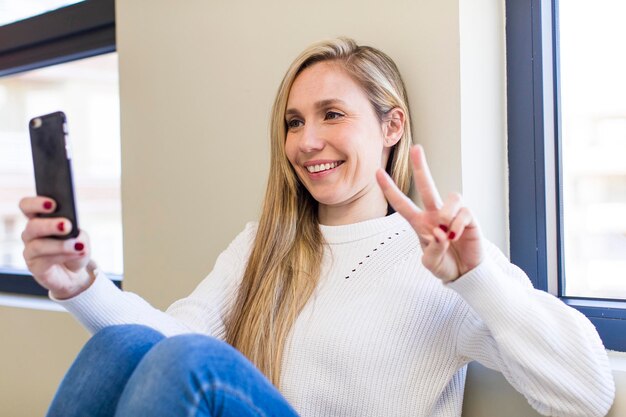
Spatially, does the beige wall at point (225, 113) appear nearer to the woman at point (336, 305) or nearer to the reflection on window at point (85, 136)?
the woman at point (336, 305)

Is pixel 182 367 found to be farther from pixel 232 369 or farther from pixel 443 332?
pixel 443 332

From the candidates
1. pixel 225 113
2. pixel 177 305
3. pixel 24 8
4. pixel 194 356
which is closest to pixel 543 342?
pixel 194 356

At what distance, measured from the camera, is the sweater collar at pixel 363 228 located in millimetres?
1286

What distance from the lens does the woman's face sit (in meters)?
1.27

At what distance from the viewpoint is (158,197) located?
5.73 ft

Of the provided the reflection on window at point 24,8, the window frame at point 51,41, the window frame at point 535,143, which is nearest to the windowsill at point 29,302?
the window frame at point 51,41

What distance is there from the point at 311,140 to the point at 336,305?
1.03 ft

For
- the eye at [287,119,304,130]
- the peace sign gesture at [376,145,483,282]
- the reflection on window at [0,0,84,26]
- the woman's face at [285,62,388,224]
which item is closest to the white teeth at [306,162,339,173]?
the woman's face at [285,62,388,224]

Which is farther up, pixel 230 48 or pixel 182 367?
pixel 230 48

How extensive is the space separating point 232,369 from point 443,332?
1.43ft

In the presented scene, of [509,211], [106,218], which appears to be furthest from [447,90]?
[106,218]

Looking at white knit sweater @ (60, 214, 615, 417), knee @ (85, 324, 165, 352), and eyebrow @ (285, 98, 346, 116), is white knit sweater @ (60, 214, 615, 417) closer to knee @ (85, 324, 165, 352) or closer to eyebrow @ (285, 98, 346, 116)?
knee @ (85, 324, 165, 352)

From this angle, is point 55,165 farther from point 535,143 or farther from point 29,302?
point 29,302

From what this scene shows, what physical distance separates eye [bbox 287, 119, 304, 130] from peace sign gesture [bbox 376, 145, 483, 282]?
0.44m
